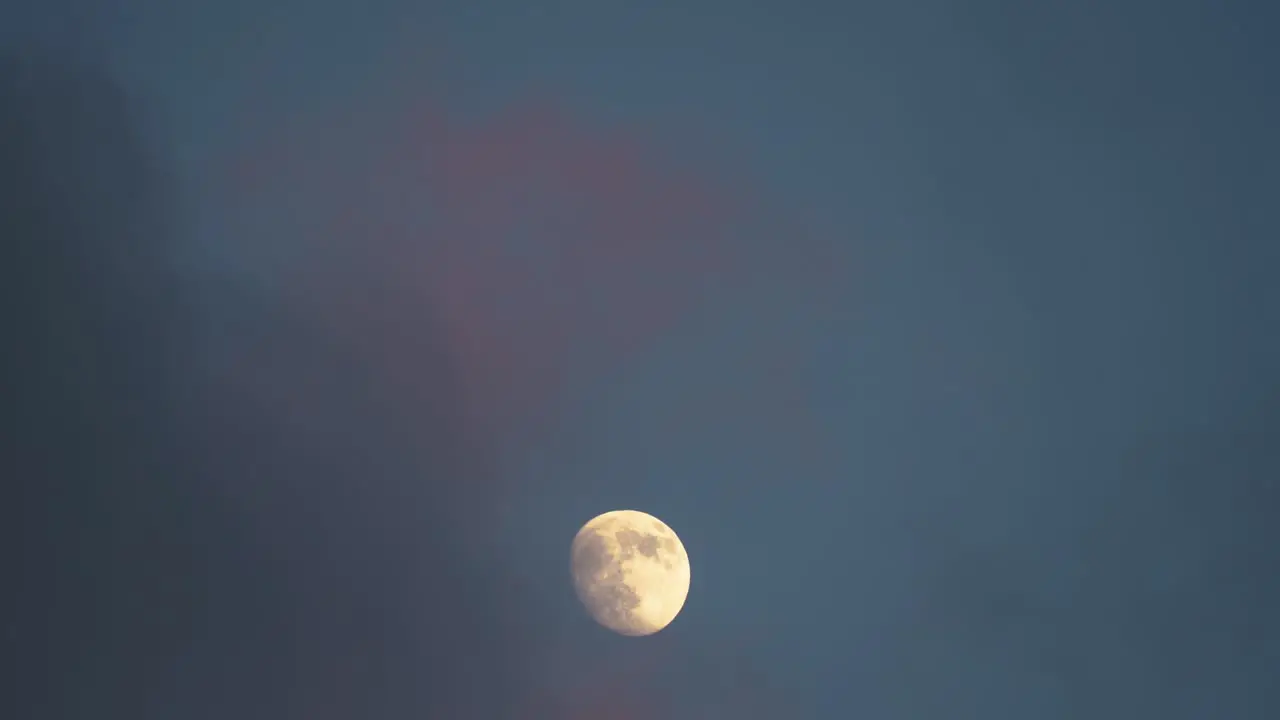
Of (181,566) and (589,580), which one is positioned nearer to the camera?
(181,566)

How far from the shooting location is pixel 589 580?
20.4 ft

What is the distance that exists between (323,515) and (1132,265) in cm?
501

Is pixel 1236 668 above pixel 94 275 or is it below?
below

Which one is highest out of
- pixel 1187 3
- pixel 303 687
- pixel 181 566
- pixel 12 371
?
pixel 1187 3

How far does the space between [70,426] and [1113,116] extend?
20.6ft

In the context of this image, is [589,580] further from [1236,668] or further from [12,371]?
[1236,668]

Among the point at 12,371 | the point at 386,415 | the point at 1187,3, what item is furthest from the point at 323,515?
the point at 1187,3

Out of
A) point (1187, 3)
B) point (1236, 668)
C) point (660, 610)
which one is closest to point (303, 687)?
point (660, 610)

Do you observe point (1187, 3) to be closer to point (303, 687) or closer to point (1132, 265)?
point (1132, 265)

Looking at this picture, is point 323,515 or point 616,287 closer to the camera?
point 323,515

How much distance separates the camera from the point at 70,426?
5.80 meters

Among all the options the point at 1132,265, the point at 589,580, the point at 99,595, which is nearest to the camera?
the point at 99,595

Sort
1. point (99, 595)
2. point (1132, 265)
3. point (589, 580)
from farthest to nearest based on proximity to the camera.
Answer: point (1132, 265) → point (589, 580) → point (99, 595)

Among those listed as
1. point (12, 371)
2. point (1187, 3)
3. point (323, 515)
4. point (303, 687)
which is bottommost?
point (303, 687)
